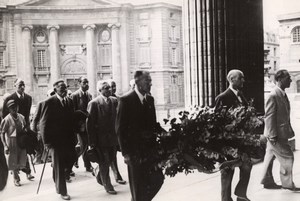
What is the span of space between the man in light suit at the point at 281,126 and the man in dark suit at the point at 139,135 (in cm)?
172

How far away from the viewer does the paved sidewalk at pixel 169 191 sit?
4.55 metres

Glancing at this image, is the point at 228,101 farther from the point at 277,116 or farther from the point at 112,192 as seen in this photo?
the point at 112,192

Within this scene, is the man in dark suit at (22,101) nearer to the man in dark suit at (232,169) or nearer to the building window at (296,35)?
the man in dark suit at (232,169)

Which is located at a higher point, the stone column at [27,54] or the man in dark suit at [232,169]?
the stone column at [27,54]

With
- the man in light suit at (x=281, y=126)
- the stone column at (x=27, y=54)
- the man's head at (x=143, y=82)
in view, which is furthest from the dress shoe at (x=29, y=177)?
the man in light suit at (x=281, y=126)

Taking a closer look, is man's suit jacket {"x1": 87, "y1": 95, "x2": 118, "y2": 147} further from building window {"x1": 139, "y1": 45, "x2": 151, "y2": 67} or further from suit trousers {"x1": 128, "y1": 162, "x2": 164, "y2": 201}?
suit trousers {"x1": 128, "y1": 162, "x2": 164, "y2": 201}

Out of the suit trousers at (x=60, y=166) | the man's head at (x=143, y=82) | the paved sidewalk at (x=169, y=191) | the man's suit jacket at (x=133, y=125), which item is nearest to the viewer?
the man's suit jacket at (x=133, y=125)

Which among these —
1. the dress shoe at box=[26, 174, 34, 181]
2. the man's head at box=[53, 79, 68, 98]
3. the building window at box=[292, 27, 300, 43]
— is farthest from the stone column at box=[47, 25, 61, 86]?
the building window at box=[292, 27, 300, 43]

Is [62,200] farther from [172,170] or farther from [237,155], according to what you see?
[237,155]

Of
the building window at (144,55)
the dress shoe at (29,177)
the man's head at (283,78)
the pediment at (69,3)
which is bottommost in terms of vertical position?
the dress shoe at (29,177)

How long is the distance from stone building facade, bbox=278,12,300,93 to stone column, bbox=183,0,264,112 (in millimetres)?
331

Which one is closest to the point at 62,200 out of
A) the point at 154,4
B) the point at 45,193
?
the point at 45,193

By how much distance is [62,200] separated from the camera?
463 cm

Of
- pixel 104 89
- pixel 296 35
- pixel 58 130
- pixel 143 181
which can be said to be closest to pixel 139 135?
pixel 143 181
